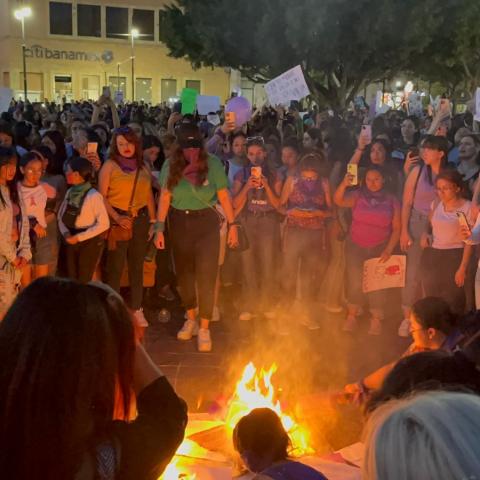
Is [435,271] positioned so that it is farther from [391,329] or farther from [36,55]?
[36,55]

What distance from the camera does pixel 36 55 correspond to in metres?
44.2

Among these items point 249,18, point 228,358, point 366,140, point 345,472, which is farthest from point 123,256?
point 249,18

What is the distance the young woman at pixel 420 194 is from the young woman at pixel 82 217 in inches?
106

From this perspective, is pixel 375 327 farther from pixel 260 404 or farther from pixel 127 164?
pixel 127 164

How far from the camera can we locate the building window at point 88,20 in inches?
1773

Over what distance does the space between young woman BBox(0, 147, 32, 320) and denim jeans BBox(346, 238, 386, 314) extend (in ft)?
Result: 9.44

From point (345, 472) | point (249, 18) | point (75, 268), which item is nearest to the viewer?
point (345, 472)

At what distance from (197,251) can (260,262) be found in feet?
3.44

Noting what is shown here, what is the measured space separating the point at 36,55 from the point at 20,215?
137 feet

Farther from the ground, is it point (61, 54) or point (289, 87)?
point (61, 54)

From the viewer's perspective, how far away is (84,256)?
6.04 metres

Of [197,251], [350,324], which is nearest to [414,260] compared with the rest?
[350,324]

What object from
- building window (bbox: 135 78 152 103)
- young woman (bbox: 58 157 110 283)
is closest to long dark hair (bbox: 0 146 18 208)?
young woman (bbox: 58 157 110 283)

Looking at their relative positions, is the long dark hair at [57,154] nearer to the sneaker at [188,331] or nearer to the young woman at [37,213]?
the young woman at [37,213]
